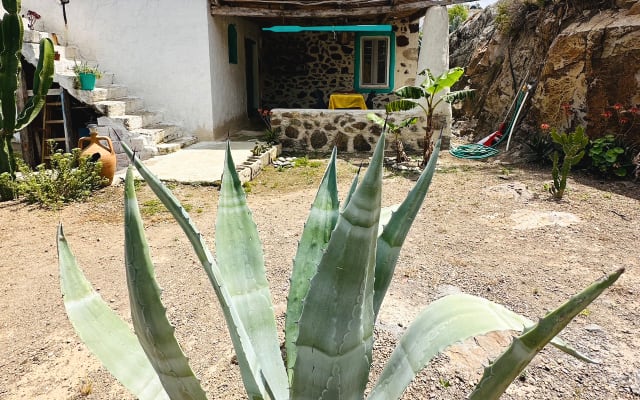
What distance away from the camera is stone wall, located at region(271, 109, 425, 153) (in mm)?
7680

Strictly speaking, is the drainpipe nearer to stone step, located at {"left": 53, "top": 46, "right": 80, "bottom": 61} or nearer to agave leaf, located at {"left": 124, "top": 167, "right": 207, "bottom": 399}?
stone step, located at {"left": 53, "top": 46, "right": 80, "bottom": 61}

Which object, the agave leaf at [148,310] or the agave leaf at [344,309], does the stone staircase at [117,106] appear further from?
the agave leaf at [344,309]

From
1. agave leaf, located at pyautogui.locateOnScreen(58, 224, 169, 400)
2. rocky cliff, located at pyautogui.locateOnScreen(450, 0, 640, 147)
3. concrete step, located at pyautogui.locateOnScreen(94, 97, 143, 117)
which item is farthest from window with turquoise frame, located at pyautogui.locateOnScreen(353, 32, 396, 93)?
agave leaf, located at pyautogui.locateOnScreen(58, 224, 169, 400)

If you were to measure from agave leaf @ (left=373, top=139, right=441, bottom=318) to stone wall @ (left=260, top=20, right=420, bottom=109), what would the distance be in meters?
10.0

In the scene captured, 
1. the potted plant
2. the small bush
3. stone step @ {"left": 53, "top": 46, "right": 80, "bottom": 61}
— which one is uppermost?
stone step @ {"left": 53, "top": 46, "right": 80, "bottom": 61}

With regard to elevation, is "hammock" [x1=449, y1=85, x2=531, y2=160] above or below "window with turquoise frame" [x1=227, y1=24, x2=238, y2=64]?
below

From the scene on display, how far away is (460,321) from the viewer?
3.61ft

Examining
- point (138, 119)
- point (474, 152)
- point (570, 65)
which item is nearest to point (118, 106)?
point (138, 119)

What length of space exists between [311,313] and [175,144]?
281 inches

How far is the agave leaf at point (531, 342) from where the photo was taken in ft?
2.53

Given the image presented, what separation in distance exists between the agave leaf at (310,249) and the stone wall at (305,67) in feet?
32.3

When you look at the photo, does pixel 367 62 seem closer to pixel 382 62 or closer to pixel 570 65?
pixel 382 62

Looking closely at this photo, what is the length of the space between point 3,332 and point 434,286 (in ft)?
8.49

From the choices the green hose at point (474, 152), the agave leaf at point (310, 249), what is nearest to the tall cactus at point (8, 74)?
the agave leaf at point (310, 249)
